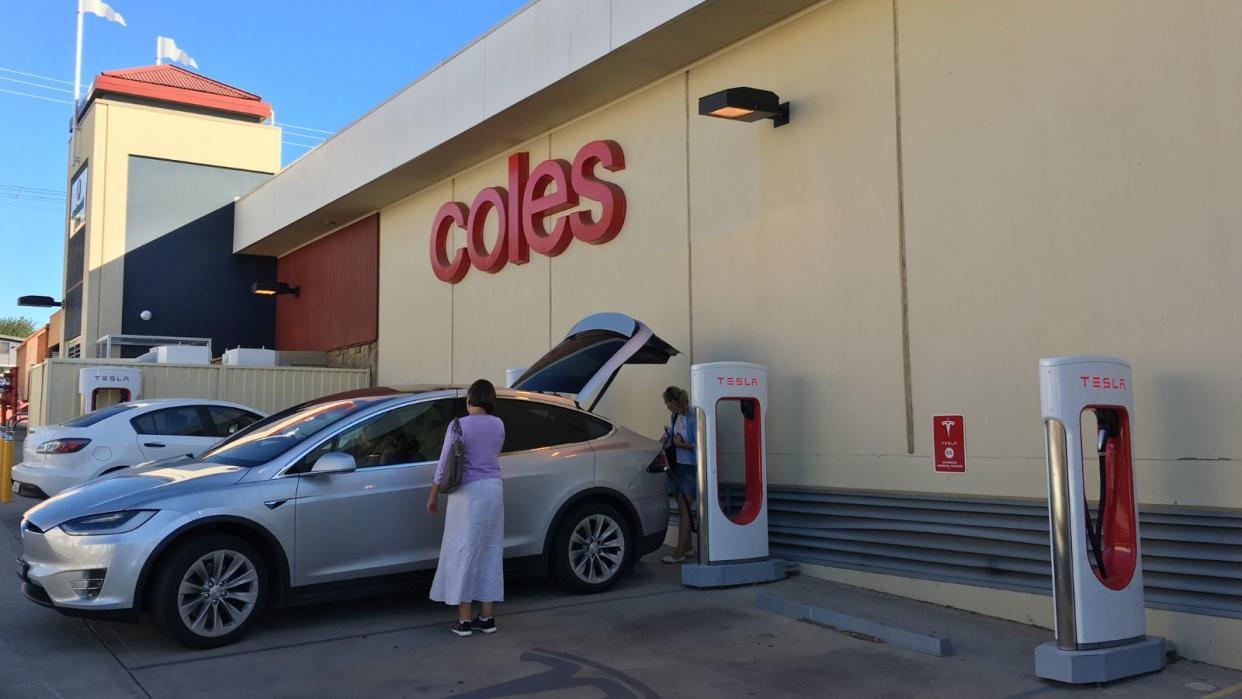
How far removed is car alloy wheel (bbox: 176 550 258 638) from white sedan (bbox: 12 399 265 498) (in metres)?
4.30

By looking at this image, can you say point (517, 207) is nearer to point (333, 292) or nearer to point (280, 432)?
point (280, 432)

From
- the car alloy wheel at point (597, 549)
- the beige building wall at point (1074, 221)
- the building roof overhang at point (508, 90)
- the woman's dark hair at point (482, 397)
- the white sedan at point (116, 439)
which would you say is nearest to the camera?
the beige building wall at point (1074, 221)

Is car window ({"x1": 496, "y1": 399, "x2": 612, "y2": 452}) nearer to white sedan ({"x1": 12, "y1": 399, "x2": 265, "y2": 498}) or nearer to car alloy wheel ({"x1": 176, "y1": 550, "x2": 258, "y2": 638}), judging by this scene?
car alloy wheel ({"x1": 176, "y1": 550, "x2": 258, "y2": 638})

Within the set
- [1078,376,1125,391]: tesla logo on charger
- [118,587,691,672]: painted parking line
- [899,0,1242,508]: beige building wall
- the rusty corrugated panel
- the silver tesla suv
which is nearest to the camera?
[1078,376,1125,391]: tesla logo on charger

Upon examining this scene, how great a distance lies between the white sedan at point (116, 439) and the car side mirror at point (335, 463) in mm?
4318

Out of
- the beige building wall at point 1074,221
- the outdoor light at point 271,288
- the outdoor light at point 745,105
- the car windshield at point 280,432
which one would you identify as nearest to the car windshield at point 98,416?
the car windshield at point 280,432

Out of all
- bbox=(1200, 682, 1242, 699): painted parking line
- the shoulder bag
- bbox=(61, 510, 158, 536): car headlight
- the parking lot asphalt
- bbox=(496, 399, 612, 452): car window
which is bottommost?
bbox=(1200, 682, 1242, 699): painted parking line

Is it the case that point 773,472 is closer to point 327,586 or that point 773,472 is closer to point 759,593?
point 759,593

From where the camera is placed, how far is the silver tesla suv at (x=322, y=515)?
20.0 ft

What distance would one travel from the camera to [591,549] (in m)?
8.03

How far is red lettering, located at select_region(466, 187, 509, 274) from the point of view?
14219 millimetres

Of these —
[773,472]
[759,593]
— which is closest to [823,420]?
[773,472]

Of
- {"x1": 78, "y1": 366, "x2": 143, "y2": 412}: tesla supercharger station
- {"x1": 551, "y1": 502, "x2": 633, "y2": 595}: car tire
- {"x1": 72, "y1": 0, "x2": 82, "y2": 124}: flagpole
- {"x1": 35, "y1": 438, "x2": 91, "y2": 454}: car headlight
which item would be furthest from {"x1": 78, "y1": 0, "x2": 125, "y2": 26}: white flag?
{"x1": 551, "y1": 502, "x2": 633, "y2": 595}: car tire

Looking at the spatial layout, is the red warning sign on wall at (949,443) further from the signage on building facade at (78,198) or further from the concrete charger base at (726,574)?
the signage on building facade at (78,198)
